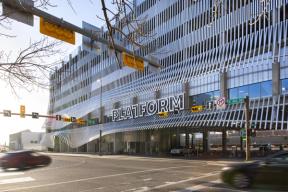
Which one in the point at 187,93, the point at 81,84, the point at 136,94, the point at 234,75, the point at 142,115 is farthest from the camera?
the point at 81,84

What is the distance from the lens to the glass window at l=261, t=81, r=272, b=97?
4562 centimetres

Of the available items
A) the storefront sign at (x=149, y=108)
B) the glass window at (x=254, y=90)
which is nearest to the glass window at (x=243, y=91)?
the glass window at (x=254, y=90)

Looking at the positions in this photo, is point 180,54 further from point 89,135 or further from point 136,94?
point 89,135

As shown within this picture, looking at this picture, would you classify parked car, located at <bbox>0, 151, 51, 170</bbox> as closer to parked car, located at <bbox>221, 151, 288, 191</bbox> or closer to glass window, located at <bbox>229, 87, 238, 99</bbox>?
parked car, located at <bbox>221, 151, 288, 191</bbox>

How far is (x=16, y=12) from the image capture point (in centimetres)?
873

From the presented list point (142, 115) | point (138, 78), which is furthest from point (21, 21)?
point (138, 78)

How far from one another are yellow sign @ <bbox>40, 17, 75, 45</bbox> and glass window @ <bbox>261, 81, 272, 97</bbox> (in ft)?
122

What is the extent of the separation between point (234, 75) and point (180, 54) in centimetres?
1211

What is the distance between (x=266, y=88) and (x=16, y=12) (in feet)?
133

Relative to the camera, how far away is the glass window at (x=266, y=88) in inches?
1796

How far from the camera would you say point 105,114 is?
8144cm

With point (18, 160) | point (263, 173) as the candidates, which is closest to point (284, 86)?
point (18, 160)

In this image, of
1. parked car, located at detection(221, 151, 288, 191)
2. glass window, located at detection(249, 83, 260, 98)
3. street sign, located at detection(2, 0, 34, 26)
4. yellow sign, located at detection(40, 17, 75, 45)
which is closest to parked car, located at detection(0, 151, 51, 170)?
parked car, located at detection(221, 151, 288, 191)

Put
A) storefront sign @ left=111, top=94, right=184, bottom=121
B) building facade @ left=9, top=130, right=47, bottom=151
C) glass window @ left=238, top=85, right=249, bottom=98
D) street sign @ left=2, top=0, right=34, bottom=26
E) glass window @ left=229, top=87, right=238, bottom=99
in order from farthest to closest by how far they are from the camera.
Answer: building facade @ left=9, top=130, right=47, bottom=151
storefront sign @ left=111, top=94, right=184, bottom=121
glass window @ left=229, top=87, right=238, bottom=99
glass window @ left=238, top=85, right=249, bottom=98
street sign @ left=2, top=0, right=34, bottom=26
